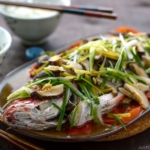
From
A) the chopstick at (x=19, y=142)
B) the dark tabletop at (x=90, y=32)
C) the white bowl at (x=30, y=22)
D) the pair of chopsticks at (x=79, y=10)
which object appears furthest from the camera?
the white bowl at (x=30, y=22)

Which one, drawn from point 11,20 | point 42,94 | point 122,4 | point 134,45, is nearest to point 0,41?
point 11,20

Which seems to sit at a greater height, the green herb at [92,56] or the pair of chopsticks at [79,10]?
the pair of chopsticks at [79,10]

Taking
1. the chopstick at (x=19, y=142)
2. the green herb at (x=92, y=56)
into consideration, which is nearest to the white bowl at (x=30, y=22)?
the green herb at (x=92, y=56)

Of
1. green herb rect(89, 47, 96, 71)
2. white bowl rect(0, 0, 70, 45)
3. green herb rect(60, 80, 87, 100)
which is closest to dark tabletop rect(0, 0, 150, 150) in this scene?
white bowl rect(0, 0, 70, 45)

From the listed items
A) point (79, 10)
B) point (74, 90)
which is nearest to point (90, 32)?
point (79, 10)

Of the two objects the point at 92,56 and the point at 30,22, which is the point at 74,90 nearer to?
the point at 92,56

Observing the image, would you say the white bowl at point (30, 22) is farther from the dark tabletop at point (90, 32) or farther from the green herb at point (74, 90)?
the green herb at point (74, 90)
